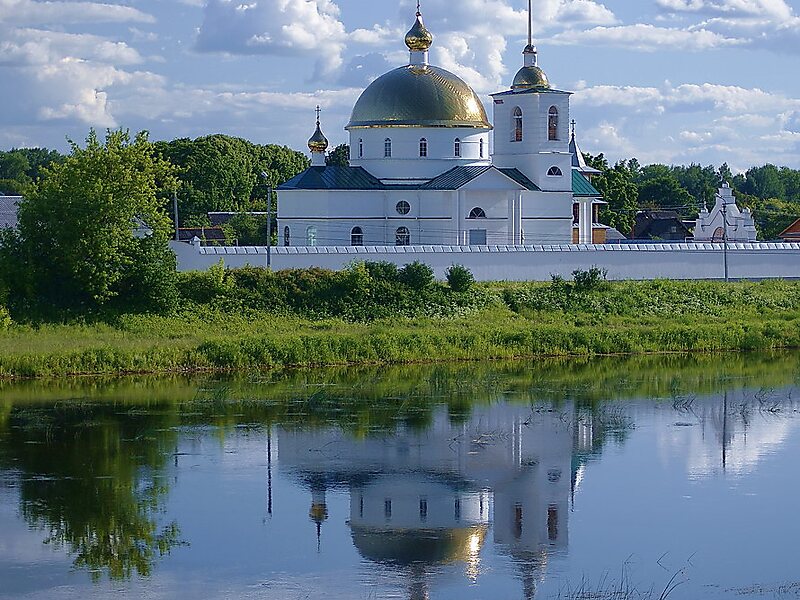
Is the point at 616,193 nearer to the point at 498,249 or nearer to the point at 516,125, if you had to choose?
the point at 516,125

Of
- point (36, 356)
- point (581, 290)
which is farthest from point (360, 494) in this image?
point (581, 290)

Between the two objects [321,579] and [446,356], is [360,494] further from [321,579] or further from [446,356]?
[446,356]

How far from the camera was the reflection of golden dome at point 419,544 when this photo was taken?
12.7m

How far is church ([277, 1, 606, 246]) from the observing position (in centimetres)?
3912

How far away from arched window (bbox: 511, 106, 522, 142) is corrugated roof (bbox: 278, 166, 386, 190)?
413cm

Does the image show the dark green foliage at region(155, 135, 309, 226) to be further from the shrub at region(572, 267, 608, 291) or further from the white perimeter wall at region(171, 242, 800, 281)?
the shrub at region(572, 267, 608, 291)

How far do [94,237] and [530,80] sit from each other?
16.4 metres

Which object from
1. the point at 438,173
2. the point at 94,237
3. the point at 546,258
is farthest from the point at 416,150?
the point at 94,237

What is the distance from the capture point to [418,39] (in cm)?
4019

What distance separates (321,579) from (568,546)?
244 centimetres

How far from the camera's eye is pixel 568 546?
13094 mm

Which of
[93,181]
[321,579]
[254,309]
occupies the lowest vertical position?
[321,579]

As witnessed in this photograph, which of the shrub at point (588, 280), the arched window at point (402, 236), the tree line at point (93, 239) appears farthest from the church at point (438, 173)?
the tree line at point (93, 239)

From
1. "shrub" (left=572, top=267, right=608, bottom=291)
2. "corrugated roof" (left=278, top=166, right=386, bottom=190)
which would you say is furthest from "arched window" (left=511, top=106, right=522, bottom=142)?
"shrub" (left=572, top=267, right=608, bottom=291)
